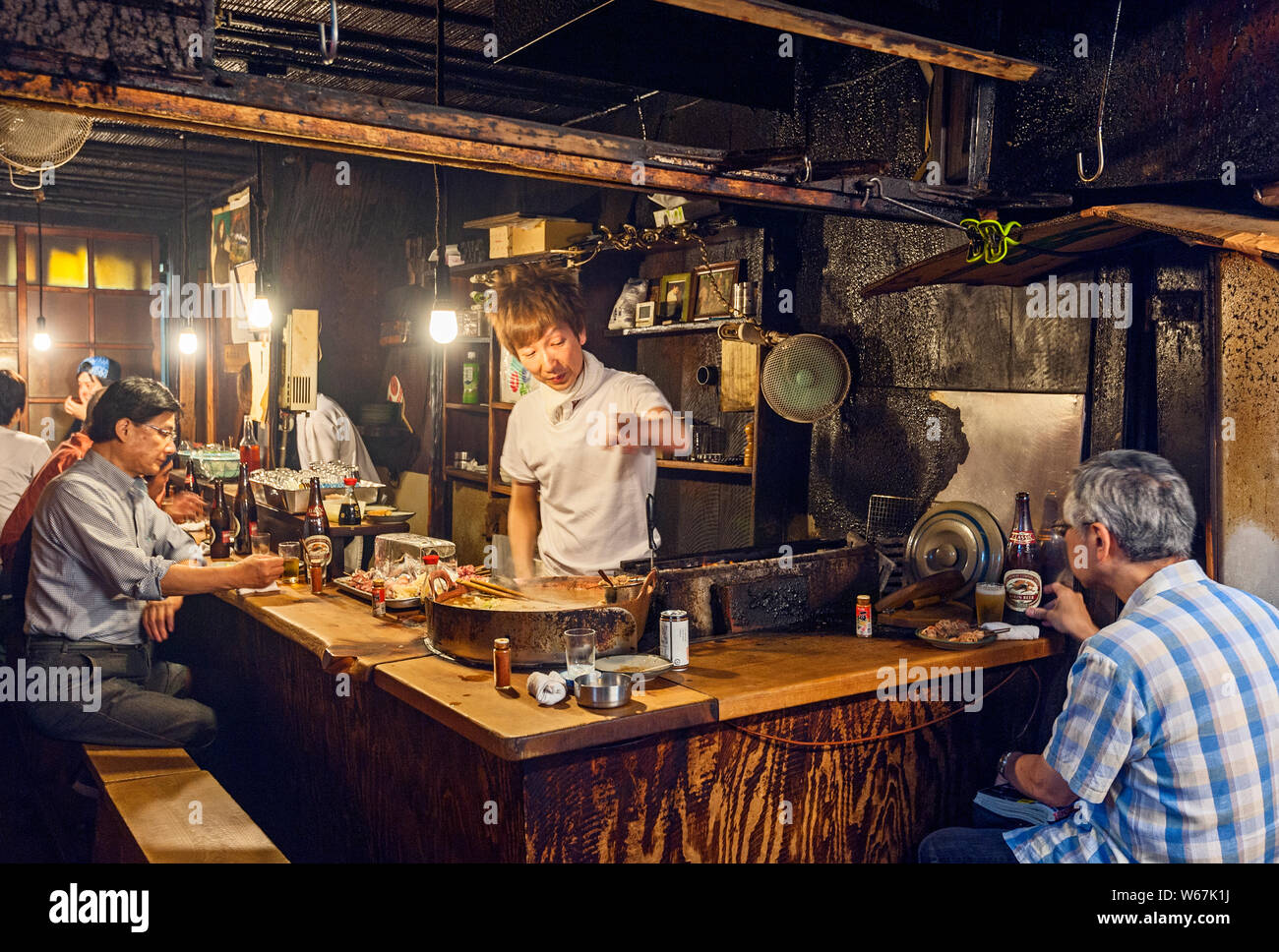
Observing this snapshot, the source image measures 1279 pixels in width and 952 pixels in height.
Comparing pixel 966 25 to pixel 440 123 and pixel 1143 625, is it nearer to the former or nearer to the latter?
pixel 440 123

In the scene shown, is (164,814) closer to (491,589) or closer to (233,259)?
(491,589)

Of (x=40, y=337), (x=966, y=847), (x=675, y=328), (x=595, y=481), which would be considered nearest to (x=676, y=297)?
(x=675, y=328)

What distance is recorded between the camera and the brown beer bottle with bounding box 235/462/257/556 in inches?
194

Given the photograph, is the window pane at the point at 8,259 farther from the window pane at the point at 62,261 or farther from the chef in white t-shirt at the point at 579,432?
the chef in white t-shirt at the point at 579,432

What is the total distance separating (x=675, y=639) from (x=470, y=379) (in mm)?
4616

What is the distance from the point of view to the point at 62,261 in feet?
35.6

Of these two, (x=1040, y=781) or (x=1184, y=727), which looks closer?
(x=1184, y=727)

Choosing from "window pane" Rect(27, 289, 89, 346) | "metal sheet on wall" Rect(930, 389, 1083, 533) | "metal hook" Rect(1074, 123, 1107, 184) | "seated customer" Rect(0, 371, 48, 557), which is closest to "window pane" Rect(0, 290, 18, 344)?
"window pane" Rect(27, 289, 89, 346)

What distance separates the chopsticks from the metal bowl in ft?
1.98

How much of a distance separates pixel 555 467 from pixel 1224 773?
2.77 meters

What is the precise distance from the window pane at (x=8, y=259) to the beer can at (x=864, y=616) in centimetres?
1072

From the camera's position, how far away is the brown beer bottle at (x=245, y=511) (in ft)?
16.2

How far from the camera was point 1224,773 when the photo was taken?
2100mm
